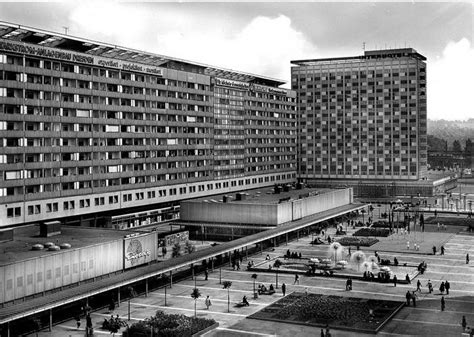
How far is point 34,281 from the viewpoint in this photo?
58500 millimetres

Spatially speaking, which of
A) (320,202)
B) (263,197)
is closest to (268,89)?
(320,202)

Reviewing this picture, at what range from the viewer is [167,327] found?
54.2 meters

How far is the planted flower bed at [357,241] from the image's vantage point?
109 m

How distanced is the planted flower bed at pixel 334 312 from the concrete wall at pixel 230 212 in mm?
43280

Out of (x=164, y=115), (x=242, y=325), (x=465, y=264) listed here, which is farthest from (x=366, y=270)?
(x=164, y=115)

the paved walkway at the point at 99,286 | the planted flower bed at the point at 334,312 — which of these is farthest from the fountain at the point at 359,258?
the planted flower bed at the point at 334,312

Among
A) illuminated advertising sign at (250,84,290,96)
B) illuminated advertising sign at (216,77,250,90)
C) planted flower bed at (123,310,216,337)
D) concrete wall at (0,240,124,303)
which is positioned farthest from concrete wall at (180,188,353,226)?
planted flower bed at (123,310,216,337)

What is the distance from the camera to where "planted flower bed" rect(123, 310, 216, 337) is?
53.0m

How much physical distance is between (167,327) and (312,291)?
24661mm

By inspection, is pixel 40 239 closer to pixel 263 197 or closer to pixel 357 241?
pixel 357 241

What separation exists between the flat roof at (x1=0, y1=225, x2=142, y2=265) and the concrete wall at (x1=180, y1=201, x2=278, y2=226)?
3725 cm

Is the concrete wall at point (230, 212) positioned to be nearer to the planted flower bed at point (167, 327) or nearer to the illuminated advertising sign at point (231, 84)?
the illuminated advertising sign at point (231, 84)

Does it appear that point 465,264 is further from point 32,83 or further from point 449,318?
point 32,83

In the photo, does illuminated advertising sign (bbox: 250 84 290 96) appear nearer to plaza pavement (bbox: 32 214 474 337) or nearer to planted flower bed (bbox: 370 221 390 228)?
planted flower bed (bbox: 370 221 390 228)
